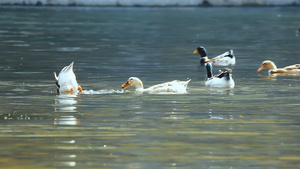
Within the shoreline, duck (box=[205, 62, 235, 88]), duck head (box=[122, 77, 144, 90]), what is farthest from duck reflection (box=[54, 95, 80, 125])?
the shoreline

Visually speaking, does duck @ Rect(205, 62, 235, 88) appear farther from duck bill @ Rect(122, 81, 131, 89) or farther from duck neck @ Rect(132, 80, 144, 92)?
duck bill @ Rect(122, 81, 131, 89)

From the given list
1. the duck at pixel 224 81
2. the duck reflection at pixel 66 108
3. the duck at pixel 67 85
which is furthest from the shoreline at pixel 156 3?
the duck reflection at pixel 66 108

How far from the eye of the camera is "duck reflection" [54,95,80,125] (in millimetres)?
14789

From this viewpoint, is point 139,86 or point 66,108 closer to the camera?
point 66,108

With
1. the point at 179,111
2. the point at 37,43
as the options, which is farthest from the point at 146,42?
the point at 179,111

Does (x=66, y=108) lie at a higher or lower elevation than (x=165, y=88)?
higher

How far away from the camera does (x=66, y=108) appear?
1664 cm

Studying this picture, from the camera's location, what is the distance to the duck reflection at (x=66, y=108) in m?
14.8

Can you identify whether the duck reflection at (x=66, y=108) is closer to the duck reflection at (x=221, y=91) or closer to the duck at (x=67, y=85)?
the duck at (x=67, y=85)

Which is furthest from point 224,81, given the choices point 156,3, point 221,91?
point 156,3

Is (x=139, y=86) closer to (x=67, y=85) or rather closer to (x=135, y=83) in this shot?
(x=135, y=83)

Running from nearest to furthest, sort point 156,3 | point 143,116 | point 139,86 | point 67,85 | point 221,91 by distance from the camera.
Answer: point 143,116 → point 67,85 → point 139,86 → point 221,91 → point 156,3

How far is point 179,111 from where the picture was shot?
52.9ft

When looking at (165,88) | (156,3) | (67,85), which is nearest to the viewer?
(67,85)
